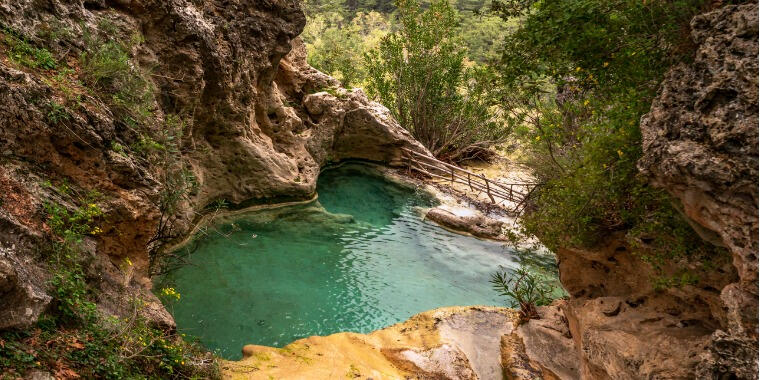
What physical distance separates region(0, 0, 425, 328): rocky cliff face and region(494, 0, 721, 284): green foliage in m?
5.60

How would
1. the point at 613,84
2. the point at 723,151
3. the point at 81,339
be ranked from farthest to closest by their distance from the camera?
the point at 613,84 < the point at 81,339 < the point at 723,151

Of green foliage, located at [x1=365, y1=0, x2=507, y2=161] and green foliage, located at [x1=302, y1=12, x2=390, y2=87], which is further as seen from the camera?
green foliage, located at [x1=302, y1=12, x2=390, y2=87]

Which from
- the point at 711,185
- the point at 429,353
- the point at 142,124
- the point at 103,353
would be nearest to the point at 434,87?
the point at 429,353

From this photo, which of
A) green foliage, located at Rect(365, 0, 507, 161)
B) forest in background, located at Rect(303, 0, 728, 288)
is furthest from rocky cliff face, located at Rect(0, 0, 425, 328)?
forest in background, located at Rect(303, 0, 728, 288)

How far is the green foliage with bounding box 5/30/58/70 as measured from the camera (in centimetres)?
580

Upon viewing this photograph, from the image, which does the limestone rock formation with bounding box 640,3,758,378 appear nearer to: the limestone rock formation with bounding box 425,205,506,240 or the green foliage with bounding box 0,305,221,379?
the green foliage with bounding box 0,305,221,379

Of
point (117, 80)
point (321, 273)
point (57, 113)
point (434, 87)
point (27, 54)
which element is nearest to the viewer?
point (57, 113)

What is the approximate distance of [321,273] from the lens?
1057 cm

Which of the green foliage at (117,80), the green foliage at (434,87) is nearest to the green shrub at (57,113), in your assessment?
the green foliage at (117,80)

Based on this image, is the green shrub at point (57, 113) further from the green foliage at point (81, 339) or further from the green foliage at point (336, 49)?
the green foliage at point (336, 49)

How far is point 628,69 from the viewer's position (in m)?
5.29

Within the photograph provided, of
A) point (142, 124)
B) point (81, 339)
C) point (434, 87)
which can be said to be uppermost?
point (434, 87)

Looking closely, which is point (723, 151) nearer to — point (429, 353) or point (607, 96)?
point (607, 96)

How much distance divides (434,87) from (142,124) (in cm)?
1567
